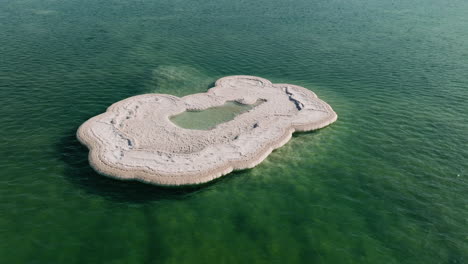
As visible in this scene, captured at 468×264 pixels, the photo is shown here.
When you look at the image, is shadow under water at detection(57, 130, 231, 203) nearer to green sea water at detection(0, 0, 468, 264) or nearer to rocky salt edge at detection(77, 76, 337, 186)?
green sea water at detection(0, 0, 468, 264)

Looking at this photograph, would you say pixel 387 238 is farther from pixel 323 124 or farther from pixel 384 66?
pixel 384 66

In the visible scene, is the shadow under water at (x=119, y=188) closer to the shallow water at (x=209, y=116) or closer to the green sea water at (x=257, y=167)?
the green sea water at (x=257, y=167)

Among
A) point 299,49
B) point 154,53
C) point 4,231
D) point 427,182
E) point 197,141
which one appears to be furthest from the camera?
point 299,49

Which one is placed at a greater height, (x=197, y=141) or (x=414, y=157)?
(x=414, y=157)

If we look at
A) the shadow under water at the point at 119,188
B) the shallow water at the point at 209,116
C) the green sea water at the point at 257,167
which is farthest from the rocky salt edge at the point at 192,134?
the green sea water at the point at 257,167

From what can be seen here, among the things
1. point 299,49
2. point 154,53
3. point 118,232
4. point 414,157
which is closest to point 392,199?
point 414,157

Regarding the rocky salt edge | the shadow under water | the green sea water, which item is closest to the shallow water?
the rocky salt edge
